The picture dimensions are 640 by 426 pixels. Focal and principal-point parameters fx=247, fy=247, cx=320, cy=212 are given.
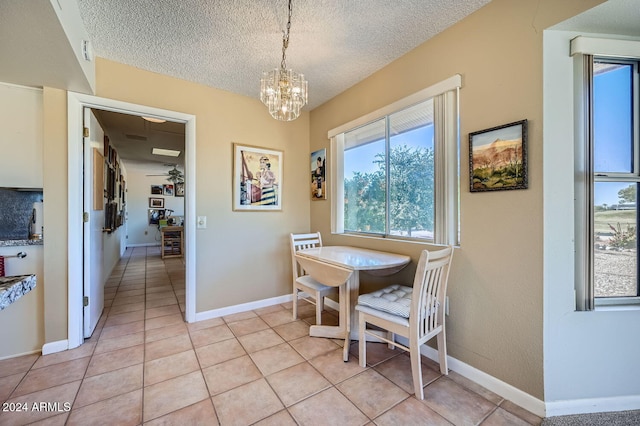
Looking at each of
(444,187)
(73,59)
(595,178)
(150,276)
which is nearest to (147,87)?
(73,59)

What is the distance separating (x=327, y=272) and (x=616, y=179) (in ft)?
6.21

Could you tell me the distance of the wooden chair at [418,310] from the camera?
1475mm

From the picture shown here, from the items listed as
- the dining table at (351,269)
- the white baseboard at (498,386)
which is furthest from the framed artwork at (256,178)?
the white baseboard at (498,386)

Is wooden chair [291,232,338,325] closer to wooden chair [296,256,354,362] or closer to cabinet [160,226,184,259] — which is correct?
wooden chair [296,256,354,362]

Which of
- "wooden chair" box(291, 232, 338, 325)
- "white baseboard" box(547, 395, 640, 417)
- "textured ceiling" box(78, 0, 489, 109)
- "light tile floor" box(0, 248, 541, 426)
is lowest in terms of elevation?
"light tile floor" box(0, 248, 541, 426)

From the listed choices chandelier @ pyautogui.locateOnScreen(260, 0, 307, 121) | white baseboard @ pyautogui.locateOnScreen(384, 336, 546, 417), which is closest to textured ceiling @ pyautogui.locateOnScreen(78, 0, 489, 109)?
chandelier @ pyautogui.locateOnScreen(260, 0, 307, 121)

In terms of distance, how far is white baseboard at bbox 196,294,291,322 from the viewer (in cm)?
260

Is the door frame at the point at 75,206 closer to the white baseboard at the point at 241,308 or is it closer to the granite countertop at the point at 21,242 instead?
the granite countertop at the point at 21,242

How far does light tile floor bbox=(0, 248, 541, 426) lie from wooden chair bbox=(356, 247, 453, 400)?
0.59ft

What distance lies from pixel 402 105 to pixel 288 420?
2.35 m

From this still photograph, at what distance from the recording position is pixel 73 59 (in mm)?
1606

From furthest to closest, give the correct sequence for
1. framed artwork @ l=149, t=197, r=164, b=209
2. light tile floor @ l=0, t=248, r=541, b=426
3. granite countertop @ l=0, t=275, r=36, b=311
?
framed artwork @ l=149, t=197, r=164, b=209 → light tile floor @ l=0, t=248, r=541, b=426 → granite countertop @ l=0, t=275, r=36, b=311

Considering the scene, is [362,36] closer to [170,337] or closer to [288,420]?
[288,420]

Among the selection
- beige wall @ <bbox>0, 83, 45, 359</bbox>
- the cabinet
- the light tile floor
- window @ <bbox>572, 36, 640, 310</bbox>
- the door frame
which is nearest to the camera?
the light tile floor
